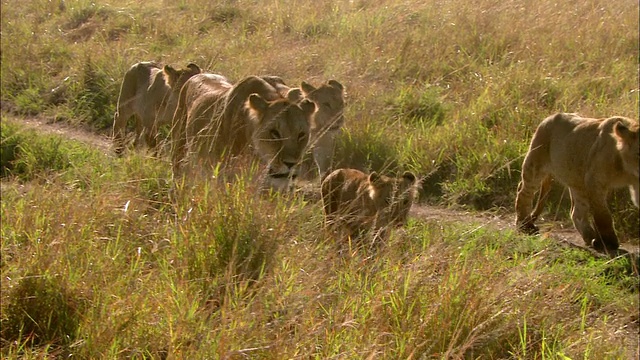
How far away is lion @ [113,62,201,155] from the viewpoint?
24.7 ft

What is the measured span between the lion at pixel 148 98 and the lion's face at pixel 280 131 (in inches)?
49.1

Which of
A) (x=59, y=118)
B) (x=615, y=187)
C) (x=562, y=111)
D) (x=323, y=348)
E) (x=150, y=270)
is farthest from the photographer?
(x=59, y=118)

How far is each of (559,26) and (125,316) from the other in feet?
15.4

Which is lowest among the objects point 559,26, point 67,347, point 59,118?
point 59,118

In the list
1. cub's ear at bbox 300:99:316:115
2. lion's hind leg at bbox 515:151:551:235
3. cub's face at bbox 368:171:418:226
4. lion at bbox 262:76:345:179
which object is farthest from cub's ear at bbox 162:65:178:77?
lion's hind leg at bbox 515:151:551:235

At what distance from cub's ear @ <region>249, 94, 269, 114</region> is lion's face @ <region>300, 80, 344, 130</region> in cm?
130

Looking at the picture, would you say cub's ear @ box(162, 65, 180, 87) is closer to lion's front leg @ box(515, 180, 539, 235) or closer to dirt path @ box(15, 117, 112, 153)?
dirt path @ box(15, 117, 112, 153)

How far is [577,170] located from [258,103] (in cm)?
197

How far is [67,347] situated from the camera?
13.5 ft

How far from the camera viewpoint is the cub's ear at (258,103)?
238 inches

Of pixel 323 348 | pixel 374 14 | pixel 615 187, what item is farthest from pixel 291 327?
pixel 374 14

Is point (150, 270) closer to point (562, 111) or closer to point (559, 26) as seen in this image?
point (562, 111)

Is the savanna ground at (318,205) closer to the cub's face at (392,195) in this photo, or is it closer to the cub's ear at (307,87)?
the cub's face at (392,195)

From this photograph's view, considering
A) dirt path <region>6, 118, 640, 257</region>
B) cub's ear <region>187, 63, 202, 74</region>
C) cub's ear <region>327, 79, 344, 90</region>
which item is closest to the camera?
dirt path <region>6, 118, 640, 257</region>
